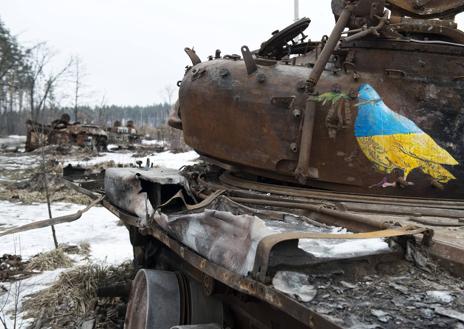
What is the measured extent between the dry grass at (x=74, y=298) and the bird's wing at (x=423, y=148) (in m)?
2.97

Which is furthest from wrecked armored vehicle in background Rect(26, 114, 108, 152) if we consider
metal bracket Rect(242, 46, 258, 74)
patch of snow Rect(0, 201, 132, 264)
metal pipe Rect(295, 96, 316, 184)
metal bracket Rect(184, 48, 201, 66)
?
metal pipe Rect(295, 96, 316, 184)

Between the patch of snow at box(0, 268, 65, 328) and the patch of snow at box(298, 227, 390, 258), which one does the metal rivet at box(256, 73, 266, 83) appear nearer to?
the patch of snow at box(298, 227, 390, 258)

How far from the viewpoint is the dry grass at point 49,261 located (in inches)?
241

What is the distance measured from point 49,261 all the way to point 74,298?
1.60 metres

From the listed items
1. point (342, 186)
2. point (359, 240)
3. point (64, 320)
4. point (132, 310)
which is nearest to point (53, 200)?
point (64, 320)

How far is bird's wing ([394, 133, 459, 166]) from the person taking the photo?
306cm

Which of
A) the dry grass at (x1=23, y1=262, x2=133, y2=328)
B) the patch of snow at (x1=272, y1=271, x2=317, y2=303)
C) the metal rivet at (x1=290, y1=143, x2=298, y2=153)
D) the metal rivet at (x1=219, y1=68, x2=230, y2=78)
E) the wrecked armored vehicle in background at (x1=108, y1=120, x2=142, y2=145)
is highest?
the metal rivet at (x1=219, y1=68, x2=230, y2=78)

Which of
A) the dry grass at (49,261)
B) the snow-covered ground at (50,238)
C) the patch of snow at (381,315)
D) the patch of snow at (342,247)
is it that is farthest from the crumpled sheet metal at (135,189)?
the dry grass at (49,261)

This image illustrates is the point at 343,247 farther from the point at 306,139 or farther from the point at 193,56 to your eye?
the point at 193,56

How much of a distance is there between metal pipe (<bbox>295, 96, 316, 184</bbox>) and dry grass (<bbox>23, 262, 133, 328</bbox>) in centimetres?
242

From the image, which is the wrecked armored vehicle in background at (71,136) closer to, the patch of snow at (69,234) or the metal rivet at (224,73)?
the patch of snow at (69,234)

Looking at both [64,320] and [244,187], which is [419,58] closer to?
[244,187]

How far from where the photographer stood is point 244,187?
3.52m

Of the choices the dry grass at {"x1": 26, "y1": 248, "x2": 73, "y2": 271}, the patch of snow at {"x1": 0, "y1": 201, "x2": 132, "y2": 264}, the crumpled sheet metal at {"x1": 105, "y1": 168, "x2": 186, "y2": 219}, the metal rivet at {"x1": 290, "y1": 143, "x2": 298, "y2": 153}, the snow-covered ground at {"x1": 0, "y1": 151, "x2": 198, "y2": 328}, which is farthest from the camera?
the patch of snow at {"x1": 0, "y1": 201, "x2": 132, "y2": 264}
